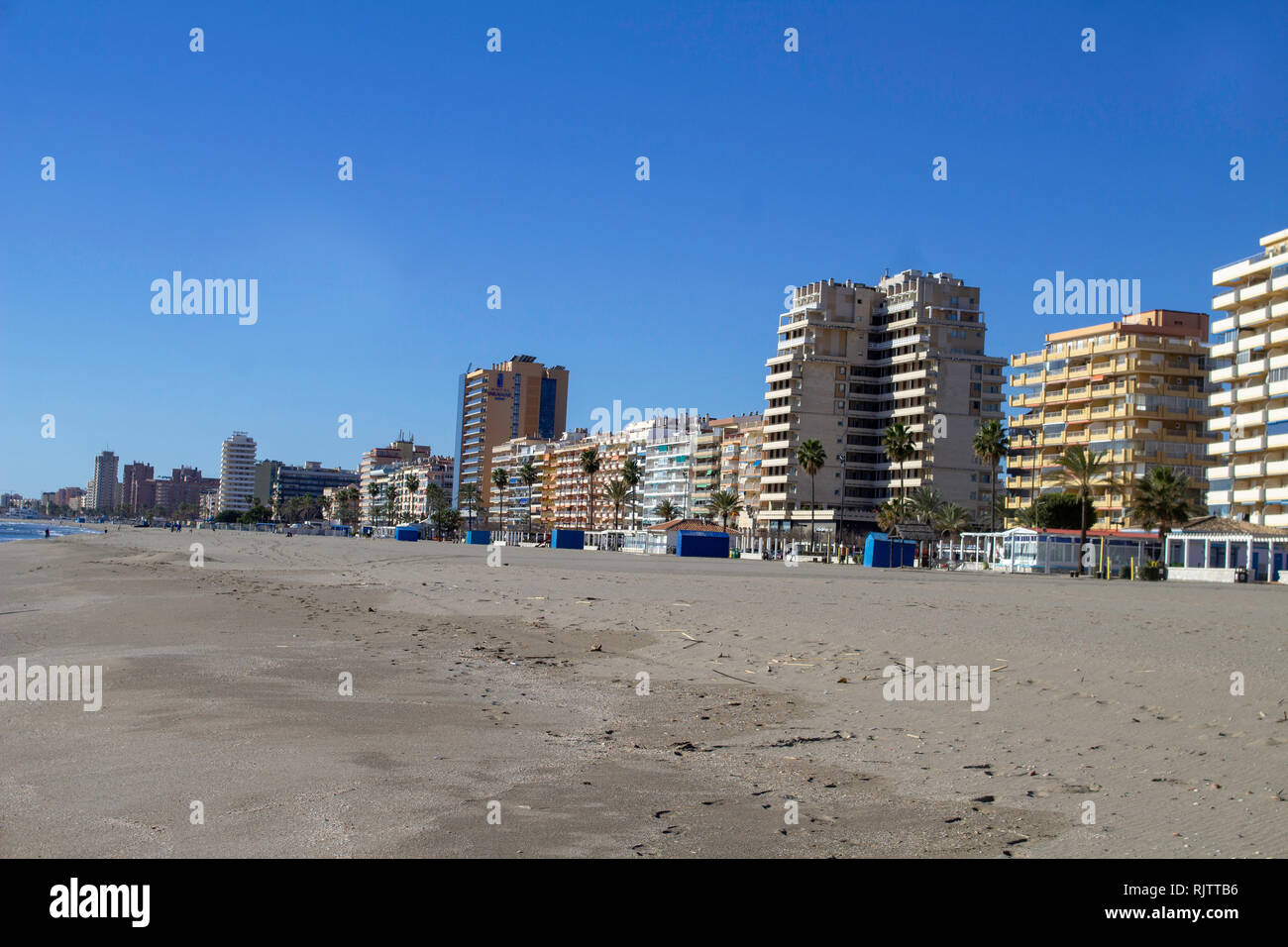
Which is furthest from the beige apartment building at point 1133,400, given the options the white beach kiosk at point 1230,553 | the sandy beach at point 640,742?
the sandy beach at point 640,742

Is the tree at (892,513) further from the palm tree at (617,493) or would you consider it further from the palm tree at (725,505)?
the palm tree at (617,493)

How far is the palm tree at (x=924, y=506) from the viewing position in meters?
Result: 117

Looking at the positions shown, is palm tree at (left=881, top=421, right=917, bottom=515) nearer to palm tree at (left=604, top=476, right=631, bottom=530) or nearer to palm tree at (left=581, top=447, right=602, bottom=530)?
palm tree at (left=604, top=476, right=631, bottom=530)

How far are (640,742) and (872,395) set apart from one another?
13498cm

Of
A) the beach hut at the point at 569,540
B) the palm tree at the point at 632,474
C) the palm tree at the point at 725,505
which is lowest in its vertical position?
the beach hut at the point at 569,540

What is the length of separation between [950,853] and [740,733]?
4036 mm

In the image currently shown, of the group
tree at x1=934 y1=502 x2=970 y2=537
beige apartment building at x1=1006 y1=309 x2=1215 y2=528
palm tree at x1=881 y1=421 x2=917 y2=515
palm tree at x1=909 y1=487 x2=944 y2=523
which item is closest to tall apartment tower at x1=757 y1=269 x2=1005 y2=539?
palm tree at x1=909 y1=487 x2=944 y2=523

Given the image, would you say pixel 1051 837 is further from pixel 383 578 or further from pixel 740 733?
pixel 383 578

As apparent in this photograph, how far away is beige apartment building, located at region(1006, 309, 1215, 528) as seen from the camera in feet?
351

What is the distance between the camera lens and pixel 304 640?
1755cm

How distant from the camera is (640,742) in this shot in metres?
10.1

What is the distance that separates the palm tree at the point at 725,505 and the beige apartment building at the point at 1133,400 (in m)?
47.7

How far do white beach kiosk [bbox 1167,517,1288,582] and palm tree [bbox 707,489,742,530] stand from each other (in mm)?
87582
